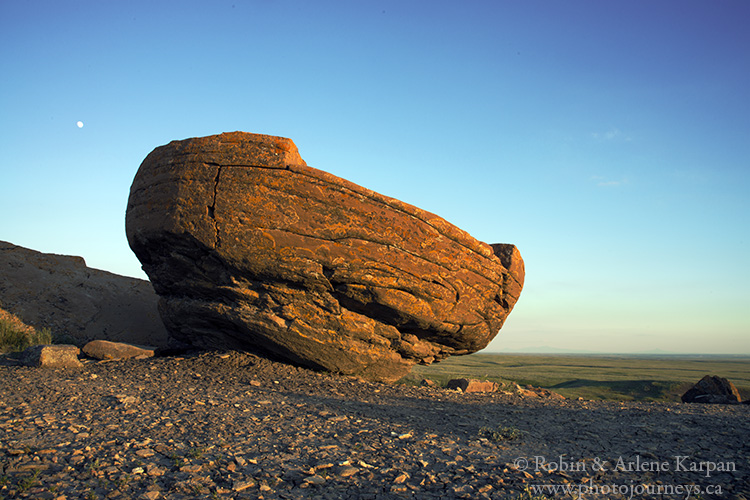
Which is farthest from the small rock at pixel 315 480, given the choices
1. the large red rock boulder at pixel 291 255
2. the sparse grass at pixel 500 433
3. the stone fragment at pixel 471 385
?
the stone fragment at pixel 471 385

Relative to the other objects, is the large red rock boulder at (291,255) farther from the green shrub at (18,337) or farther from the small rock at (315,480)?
the small rock at (315,480)

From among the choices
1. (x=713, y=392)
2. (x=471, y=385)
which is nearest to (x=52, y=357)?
(x=471, y=385)

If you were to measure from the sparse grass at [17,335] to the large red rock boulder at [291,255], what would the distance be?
13.9ft

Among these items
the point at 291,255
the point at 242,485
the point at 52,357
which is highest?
the point at 291,255

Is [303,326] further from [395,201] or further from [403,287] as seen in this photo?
[395,201]

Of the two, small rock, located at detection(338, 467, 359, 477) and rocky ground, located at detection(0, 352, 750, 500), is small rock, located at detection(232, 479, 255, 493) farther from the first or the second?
small rock, located at detection(338, 467, 359, 477)

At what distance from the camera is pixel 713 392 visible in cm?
1538

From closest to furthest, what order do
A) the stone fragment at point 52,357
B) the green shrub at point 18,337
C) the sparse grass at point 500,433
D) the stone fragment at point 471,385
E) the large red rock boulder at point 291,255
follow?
the sparse grass at point 500,433
the stone fragment at point 52,357
the large red rock boulder at point 291,255
the green shrub at point 18,337
the stone fragment at point 471,385

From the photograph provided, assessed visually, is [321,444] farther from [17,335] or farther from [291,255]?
[17,335]

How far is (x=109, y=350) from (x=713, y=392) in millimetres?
19173

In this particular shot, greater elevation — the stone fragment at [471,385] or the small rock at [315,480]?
the small rock at [315,480]

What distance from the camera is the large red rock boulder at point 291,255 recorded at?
1057 cm

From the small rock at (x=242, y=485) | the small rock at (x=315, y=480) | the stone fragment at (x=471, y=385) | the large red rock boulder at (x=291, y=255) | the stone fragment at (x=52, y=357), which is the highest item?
the large red rock boulder at (x=291, y=255)

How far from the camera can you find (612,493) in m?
5.07
